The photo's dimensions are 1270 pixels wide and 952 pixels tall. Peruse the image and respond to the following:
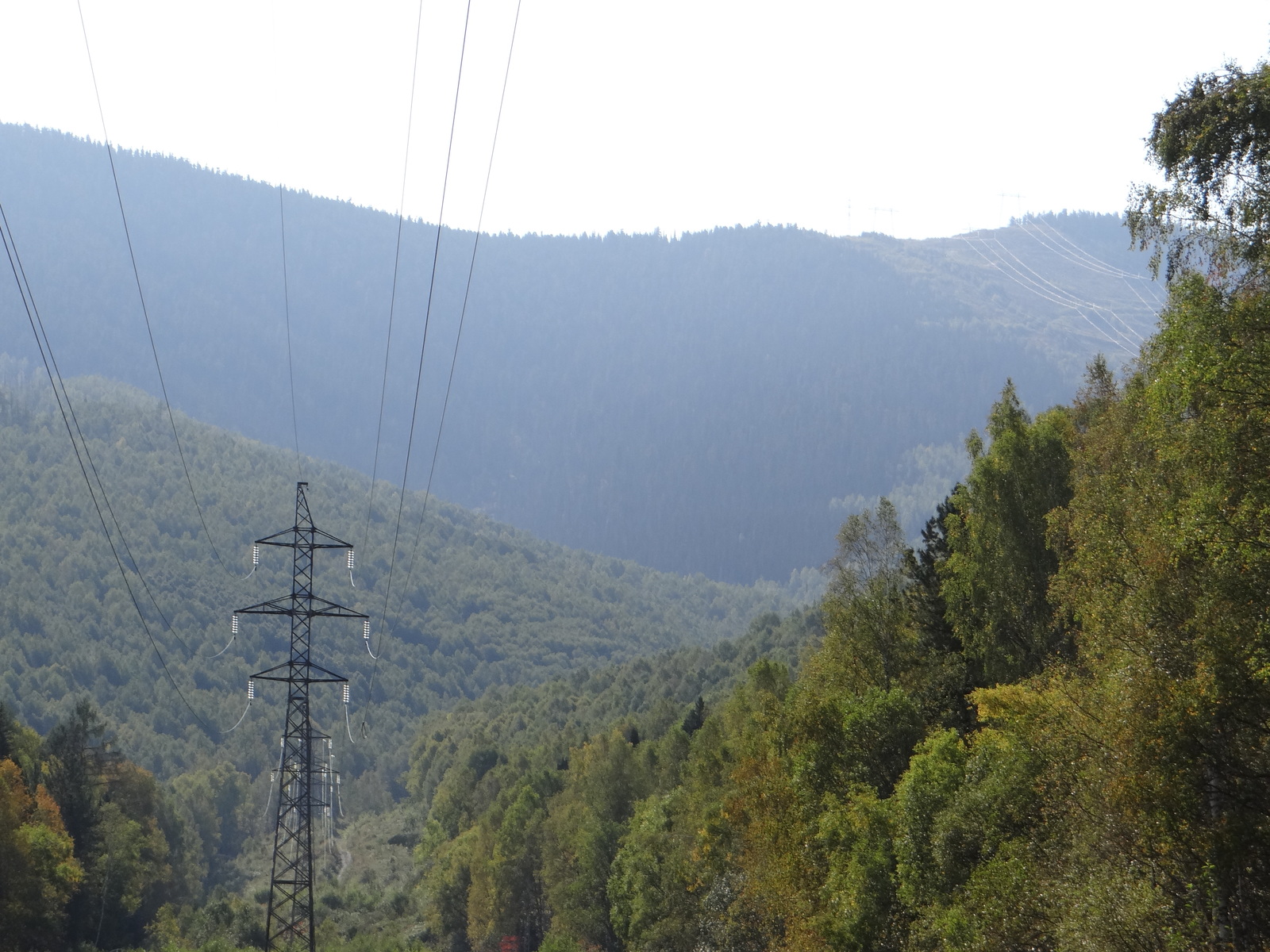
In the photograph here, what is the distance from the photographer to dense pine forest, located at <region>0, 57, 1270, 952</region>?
21250mm

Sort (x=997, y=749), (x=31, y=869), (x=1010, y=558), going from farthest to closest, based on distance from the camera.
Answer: (x=31, y=869) < (x=1010, y=558) < (x=997, y=749)

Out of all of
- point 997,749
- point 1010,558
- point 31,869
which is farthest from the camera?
point 31,869

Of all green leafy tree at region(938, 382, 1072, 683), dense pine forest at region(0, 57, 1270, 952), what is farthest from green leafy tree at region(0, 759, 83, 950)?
green leafy tree at region(938, 382, 1072, 683)

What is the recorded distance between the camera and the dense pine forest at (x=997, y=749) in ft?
69.7

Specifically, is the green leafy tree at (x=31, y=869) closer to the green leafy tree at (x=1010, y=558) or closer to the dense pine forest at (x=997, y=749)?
the dense pine forest at (x=997, y=749)

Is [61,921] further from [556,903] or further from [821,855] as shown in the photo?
[821,855]

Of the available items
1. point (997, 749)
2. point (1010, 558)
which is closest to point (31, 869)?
point (1010, 558)

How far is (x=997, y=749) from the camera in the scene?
33812 mm

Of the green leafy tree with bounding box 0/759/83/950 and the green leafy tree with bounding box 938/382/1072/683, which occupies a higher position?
the green leafy tree with bounding box 938/382/1072/683

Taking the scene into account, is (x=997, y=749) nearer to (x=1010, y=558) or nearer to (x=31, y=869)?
(x=1010, y=558)

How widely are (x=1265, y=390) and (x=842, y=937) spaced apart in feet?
91.3

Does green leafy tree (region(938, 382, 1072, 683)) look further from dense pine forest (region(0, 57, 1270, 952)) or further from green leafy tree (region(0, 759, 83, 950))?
green leafy tree (region(0, 759, 83, 950))

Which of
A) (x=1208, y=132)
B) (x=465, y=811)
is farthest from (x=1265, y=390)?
(x=465, y=811)

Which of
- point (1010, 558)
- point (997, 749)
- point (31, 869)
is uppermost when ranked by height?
point (1010, 558)
